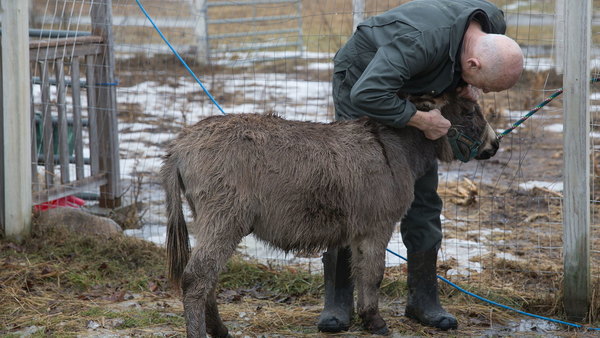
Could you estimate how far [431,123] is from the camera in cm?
412

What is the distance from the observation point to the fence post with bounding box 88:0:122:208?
264 inches

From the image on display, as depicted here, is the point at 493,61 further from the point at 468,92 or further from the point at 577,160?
the point at 577,160

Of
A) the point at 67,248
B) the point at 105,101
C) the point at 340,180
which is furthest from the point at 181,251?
the point at 105,101

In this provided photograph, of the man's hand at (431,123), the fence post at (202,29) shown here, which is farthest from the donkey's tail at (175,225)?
the fence post at (202,29)

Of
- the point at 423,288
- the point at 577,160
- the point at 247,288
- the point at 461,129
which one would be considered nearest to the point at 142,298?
the point at 247,288

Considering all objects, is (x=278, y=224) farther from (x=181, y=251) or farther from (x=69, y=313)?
(x=69, y=313)

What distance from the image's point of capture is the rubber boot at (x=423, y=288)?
4.60 metres

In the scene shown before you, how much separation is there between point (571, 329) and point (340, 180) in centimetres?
181

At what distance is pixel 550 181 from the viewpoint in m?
7.90

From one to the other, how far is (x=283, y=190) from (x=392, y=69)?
84 centimetres

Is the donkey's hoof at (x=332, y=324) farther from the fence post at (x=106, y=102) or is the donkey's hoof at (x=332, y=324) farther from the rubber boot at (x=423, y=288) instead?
the fence post at (x=106, y=102)

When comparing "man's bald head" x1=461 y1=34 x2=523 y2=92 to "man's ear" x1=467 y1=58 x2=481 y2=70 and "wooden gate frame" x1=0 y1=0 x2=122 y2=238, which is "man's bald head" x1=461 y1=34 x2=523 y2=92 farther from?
→ "wooden gate frame" x1=0 y1=0 x2=122 y2=238

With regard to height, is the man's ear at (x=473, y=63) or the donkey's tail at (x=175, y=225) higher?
the man's ear at (x=473, y=63)

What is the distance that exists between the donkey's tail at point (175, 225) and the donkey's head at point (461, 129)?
4.60ft
